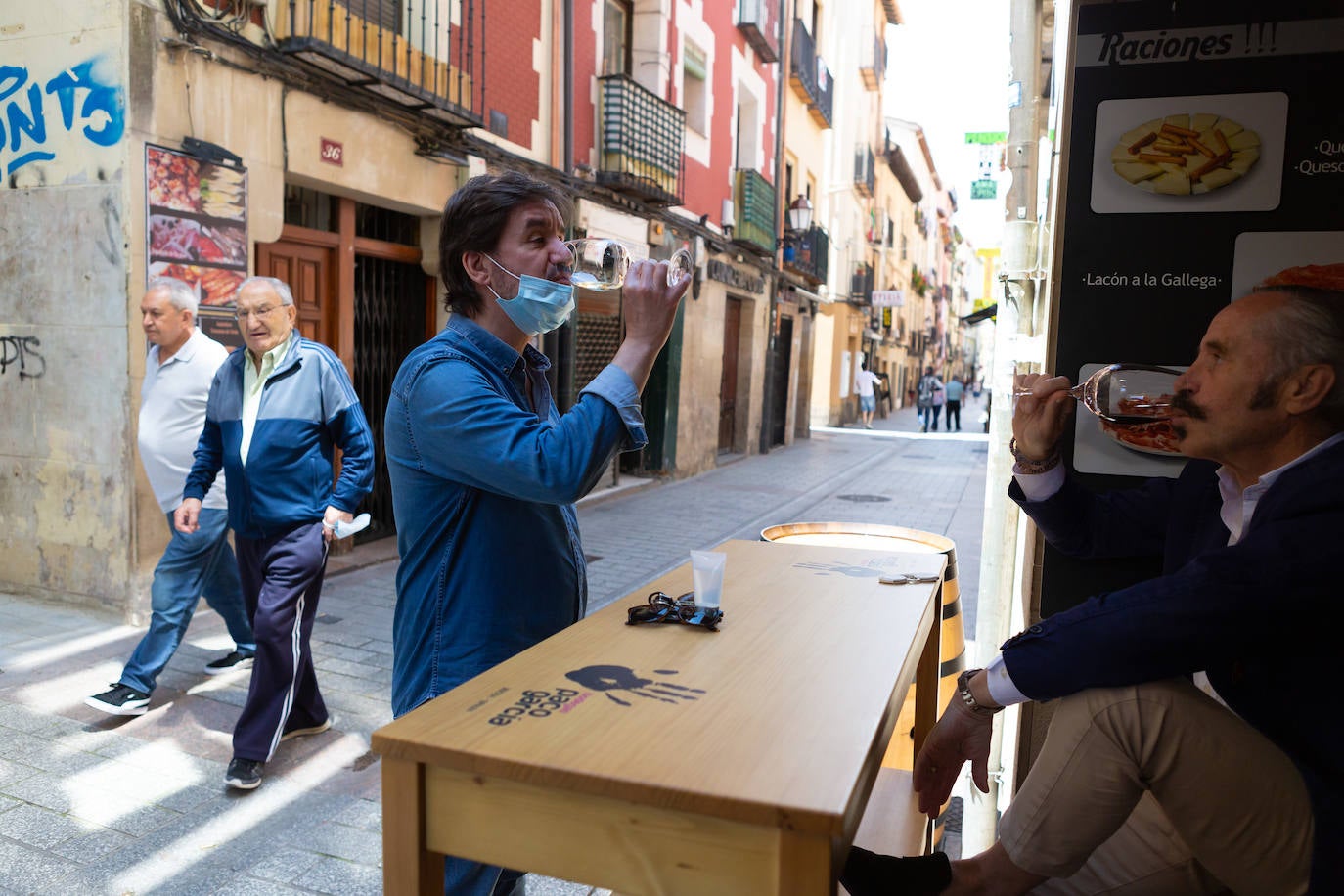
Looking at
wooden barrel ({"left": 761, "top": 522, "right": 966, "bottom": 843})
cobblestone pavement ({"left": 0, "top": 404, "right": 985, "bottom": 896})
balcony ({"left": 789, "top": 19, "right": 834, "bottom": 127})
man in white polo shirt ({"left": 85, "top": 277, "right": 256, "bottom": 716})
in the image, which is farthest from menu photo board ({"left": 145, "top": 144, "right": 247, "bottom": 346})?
balcony ({"left": 789, "top": 19, "right": 834, "bottom": 127})

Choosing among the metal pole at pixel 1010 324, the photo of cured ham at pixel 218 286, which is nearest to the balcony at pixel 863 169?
the photo of cured ham at pixel 218 286

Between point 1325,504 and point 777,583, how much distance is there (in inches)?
43.0

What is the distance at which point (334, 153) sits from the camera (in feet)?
22.2

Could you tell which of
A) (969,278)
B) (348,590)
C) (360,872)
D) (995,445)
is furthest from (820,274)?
(969,278)

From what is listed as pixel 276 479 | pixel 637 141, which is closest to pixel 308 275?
pixel 276 479

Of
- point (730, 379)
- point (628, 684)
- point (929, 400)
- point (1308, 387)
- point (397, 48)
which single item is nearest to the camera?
point (628, 684)

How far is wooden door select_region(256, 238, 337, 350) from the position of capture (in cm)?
668

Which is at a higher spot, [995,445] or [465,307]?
[465,307]

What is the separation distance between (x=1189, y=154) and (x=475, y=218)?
6.13 feet

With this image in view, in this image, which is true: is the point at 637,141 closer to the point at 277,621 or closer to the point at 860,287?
the point at 277,621

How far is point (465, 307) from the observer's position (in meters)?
2.05

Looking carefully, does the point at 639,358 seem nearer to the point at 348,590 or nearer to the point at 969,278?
the point at 348,590

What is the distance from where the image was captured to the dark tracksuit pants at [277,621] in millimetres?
3521

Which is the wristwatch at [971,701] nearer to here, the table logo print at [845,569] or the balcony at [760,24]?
the table logo print at [845,569]
